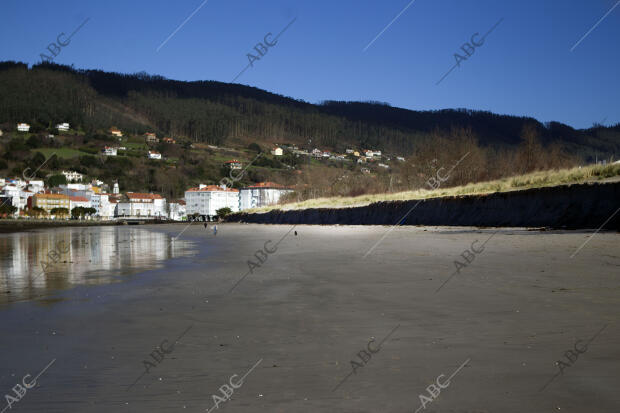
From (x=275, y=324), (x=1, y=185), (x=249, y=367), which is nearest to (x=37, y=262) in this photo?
(x=275, y=324)

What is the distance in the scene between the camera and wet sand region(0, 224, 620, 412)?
4.09 metres

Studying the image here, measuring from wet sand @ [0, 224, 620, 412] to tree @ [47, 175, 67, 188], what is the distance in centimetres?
18261

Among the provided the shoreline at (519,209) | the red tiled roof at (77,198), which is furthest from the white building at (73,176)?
the shoreline at (519,209)

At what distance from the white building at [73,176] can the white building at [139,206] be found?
1608cm

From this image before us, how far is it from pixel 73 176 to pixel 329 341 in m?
203

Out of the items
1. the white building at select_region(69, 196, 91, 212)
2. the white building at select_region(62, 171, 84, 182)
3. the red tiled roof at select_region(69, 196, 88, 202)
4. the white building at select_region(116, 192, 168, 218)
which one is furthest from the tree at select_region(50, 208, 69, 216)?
the white building at select_region(116, 192, 168, 218)

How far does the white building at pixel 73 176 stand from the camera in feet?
613

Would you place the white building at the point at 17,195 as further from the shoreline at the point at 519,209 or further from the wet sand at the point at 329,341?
the wet sand at the point at 329,341

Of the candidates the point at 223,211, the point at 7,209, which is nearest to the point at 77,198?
the point at 7,209

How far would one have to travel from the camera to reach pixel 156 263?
51.6 ft

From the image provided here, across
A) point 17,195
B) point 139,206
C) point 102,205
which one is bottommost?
point 139,206

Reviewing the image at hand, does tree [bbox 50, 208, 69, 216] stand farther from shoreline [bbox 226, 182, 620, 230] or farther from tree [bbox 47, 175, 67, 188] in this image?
shoreline [bbox 226, 182, 620, 230]

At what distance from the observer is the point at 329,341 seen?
577 cm

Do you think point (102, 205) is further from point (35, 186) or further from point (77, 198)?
point (35, 186)
